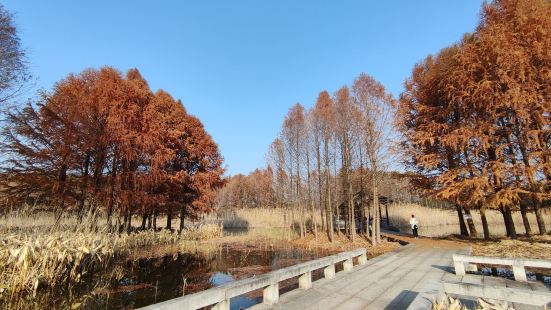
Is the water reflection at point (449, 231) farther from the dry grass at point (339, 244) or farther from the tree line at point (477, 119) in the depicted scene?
the dry grass at point (339, 244)

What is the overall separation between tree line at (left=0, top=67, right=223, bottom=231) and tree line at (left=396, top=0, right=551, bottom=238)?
54.5 ft

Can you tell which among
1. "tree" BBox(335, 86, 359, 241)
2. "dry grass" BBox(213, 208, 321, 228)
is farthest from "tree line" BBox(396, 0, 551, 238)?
"dry grass" BBox(213, 208, 321, 228)

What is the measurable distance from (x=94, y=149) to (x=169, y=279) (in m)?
9.74

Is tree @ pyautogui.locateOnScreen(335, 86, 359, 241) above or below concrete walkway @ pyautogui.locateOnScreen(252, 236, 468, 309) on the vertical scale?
above

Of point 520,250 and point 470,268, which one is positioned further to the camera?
point 520,250

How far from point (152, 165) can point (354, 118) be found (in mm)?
13524

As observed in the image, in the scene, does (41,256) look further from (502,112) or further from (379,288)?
(502,112)

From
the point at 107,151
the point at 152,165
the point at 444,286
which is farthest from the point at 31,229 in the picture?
the point at 444,286

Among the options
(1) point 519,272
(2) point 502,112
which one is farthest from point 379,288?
(2) point 502,112

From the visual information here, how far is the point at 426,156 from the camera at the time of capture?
626 inches

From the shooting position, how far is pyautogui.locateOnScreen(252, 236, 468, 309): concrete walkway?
5.23 meters

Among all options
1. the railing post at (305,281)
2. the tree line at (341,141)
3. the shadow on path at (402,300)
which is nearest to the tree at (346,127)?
the tree line at (341,141)

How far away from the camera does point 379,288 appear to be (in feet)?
21.5

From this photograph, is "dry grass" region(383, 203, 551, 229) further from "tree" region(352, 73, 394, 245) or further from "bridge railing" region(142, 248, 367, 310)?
"bridge railing" region(142, 248, 367, 310)
